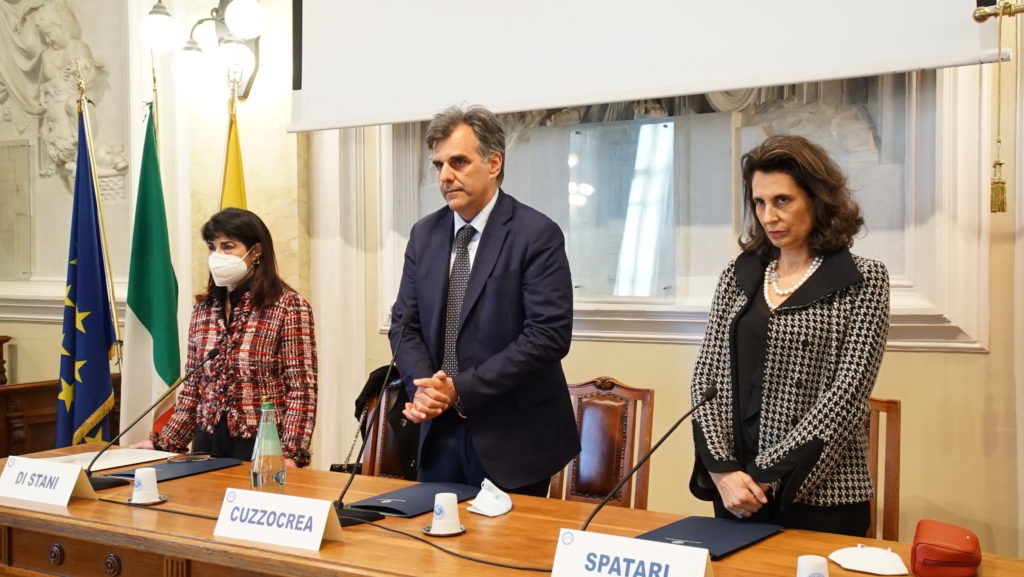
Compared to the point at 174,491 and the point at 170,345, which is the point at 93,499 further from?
the point at 170,345

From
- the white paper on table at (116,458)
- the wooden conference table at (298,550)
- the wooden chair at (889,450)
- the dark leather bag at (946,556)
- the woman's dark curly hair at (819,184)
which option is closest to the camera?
the dark leather bag at (946,556)

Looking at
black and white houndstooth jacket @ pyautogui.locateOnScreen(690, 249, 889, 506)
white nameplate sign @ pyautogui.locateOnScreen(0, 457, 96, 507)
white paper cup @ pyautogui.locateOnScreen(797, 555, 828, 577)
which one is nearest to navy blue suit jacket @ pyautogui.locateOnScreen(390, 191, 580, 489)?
black and white houndstooth jacket @ pyautogui.locateOnScreen(690, 249, 889, 506)

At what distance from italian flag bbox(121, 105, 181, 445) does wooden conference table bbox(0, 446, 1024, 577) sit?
167cm

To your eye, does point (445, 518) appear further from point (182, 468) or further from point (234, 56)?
point (234, 56)

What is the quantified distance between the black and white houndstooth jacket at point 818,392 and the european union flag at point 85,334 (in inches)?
111

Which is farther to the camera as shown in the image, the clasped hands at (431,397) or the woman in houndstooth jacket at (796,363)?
the clasped hands at (431,397)

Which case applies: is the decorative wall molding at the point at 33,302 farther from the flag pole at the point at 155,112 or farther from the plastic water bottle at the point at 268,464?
the plastic water bottle at the point at 268,464

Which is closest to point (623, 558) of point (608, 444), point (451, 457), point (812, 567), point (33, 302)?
point (812, 567)

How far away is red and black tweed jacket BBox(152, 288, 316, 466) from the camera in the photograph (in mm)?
2682

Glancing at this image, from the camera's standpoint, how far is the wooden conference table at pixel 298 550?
1611 millimetres

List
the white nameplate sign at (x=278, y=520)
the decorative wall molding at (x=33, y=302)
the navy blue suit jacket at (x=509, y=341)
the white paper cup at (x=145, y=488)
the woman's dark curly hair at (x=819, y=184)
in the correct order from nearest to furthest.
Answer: the white nameplate sign at (x=278, y=520) < the woman's dark curly hair at (x=819, y=184) < the white paper cup at (x=145, y=488) < the navy blue suit jacket at (x=509, y=341) < the decorative wall molding at (x=33, y=302)

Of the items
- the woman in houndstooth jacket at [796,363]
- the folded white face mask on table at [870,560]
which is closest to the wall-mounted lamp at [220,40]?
the woman in houndstooth jacket at [796,363]

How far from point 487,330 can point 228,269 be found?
843mm

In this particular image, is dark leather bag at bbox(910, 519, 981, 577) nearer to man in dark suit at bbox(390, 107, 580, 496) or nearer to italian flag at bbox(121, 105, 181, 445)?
man in dark suit at bbox(390, 107, 580, 496)
